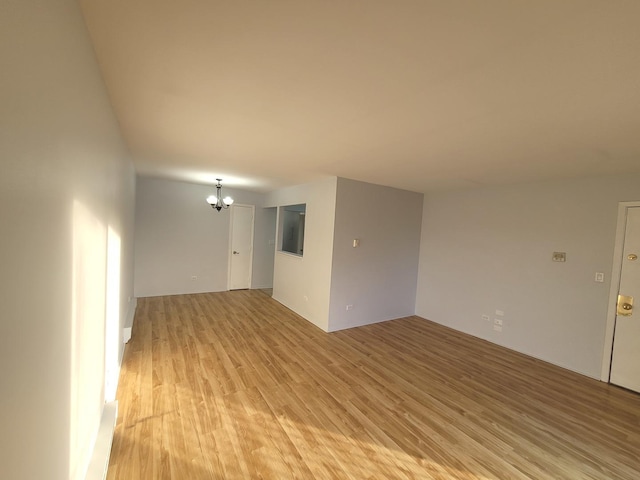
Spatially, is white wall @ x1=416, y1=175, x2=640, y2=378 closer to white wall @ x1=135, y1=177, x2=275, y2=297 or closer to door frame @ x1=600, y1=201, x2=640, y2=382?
door frame @ x1=600, y1=201, x2=640, y2=382

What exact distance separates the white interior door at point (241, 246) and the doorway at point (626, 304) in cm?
622

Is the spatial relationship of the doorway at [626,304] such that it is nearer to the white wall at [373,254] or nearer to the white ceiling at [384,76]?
the white ceiling at [384,76]

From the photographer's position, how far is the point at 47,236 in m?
0.85

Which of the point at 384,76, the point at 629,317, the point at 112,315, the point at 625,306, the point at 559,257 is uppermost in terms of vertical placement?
the point at 384,76

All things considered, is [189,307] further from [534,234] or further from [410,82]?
[534,234]

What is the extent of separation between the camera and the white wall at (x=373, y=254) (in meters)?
4.12

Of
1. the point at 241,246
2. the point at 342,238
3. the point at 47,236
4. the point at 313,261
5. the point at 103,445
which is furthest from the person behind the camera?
the point at 241,246

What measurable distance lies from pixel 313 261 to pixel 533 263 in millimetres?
3255

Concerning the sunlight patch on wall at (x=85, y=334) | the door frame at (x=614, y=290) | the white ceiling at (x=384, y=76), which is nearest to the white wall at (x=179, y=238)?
the white ceiling at (x=384, y=76)

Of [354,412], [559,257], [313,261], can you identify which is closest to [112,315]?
[354,412]

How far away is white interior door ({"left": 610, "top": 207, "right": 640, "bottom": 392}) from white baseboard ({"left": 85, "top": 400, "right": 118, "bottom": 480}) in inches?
193

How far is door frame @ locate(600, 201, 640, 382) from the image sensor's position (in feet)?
9.75

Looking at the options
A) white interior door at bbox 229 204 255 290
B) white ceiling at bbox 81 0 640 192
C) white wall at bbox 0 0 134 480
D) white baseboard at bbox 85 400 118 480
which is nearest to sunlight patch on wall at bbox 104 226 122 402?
white baseboard at bbox 85 400 118 480

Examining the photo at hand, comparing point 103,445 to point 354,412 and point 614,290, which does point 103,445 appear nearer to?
point 354,412
